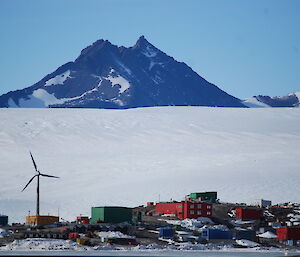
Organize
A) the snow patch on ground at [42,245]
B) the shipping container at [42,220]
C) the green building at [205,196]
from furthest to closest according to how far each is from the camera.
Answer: the green building at [205,196] < the shipping container at [42,220] < the snow patch on ground at [42,245]

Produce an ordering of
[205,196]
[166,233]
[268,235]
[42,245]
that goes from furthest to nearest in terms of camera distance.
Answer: [205,196] → [268,235] → [166,233] → [42,245]

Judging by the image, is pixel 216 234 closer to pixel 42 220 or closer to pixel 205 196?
pixel 42 220

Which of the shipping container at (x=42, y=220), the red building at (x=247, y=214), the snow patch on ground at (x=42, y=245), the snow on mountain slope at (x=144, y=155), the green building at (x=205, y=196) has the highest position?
the snow on mountain slope at (x=144, y=155)

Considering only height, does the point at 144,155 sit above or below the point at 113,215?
above

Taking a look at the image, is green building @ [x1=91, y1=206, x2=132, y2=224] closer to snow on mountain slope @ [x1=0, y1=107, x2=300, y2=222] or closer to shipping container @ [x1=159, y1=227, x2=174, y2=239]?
shipping container @ [x1=159, y1=227, x2=174, y2=239]

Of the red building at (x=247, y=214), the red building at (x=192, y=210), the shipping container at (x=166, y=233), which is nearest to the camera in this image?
the shipping container at (x=166, y=233)

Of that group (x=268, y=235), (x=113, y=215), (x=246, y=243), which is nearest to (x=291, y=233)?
(x=268, y=235)

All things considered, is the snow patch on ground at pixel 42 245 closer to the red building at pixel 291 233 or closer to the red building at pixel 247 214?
the red building at pixel 291 233

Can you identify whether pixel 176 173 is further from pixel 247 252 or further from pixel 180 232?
pixel 247 252

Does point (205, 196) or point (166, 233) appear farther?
point (205, 196)

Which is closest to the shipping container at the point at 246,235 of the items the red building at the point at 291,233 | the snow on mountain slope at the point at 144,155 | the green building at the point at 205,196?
the red building at the point at 291,233
